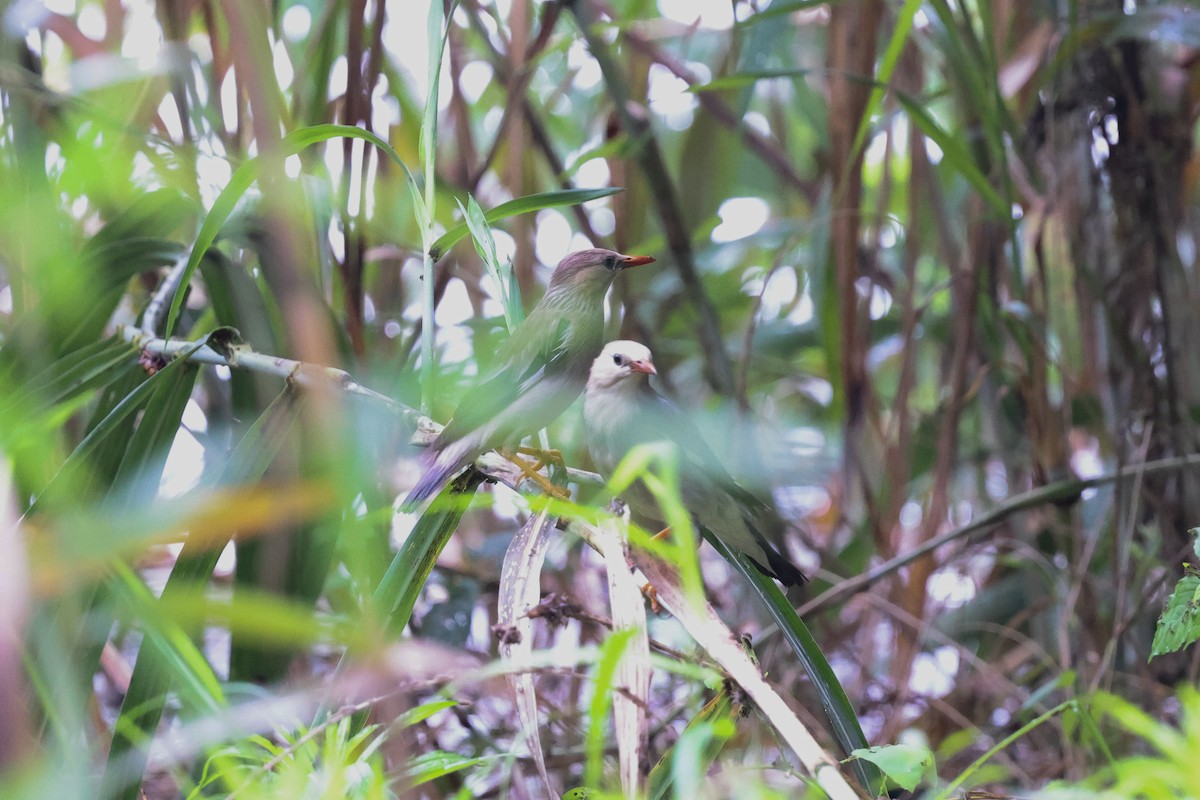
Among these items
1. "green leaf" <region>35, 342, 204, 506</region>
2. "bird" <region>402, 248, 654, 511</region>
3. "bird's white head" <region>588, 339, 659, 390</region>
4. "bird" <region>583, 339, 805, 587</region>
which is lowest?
"bird" <region>583, 339, 805, 587</region>

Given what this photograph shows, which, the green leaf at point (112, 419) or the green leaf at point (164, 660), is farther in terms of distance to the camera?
the green leaf at point (112, 419)

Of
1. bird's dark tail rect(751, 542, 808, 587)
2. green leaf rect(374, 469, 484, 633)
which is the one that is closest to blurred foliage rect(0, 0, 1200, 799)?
green leaf rect(374, 469, 484, 633)

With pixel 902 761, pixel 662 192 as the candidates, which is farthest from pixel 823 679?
pixel 662 192

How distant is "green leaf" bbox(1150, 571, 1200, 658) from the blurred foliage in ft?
0.04

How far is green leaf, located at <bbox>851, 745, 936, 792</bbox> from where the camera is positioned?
792mm

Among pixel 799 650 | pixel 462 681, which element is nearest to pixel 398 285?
pixel 799 650

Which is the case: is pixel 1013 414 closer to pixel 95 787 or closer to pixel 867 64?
pixel 867 64

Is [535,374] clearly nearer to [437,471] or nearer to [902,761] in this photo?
[437,471]

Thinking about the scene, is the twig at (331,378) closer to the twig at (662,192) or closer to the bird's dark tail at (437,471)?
the bird's dark tail at (437,471)

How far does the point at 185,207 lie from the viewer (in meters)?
1.96

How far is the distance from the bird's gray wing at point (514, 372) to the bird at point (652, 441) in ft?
0.69

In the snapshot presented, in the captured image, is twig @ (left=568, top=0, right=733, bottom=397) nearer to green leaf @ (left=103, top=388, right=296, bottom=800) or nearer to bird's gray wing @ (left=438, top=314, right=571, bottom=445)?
bird's gray wing @ (left=438, top=314, right=571, bottom=445)

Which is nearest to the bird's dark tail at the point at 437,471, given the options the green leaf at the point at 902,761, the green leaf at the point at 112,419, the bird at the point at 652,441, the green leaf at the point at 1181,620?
the green leaf at the point at 112,419

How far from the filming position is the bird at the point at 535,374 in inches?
61.6
